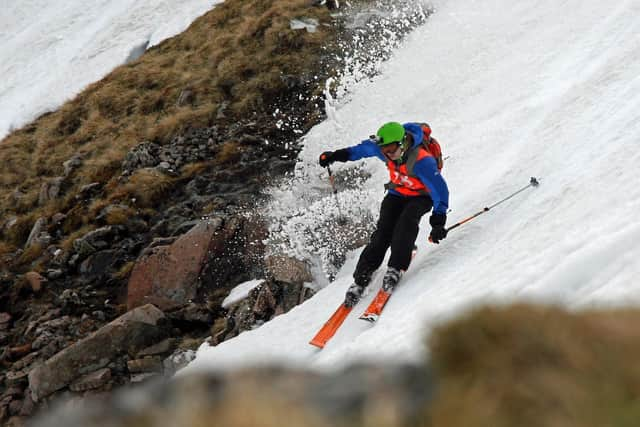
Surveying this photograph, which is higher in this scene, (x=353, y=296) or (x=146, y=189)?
(x=353, y=296)

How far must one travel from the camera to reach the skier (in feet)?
22.2

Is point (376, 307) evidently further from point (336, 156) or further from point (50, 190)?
point (50, 190)

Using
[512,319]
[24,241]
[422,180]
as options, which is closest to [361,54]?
[422,180]

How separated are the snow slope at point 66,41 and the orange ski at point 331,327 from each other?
745 inches

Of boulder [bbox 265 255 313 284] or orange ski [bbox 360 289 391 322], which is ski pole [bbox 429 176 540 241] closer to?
orange ski [bbox 360 289 391 322]

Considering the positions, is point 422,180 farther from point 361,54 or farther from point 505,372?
point 361,54

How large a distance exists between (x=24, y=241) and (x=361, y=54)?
427 inches

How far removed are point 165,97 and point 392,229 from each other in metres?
12.7

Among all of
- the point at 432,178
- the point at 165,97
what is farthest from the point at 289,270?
the point at 165,97

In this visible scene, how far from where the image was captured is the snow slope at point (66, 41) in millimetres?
22672

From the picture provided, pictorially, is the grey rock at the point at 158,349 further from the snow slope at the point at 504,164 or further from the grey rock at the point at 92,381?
the snow slope at the point at 504,164

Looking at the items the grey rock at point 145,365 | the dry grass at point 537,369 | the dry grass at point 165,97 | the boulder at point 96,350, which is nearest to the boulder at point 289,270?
the boulder at point 96,350

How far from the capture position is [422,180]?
22.5 feet

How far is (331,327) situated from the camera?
706 cm
